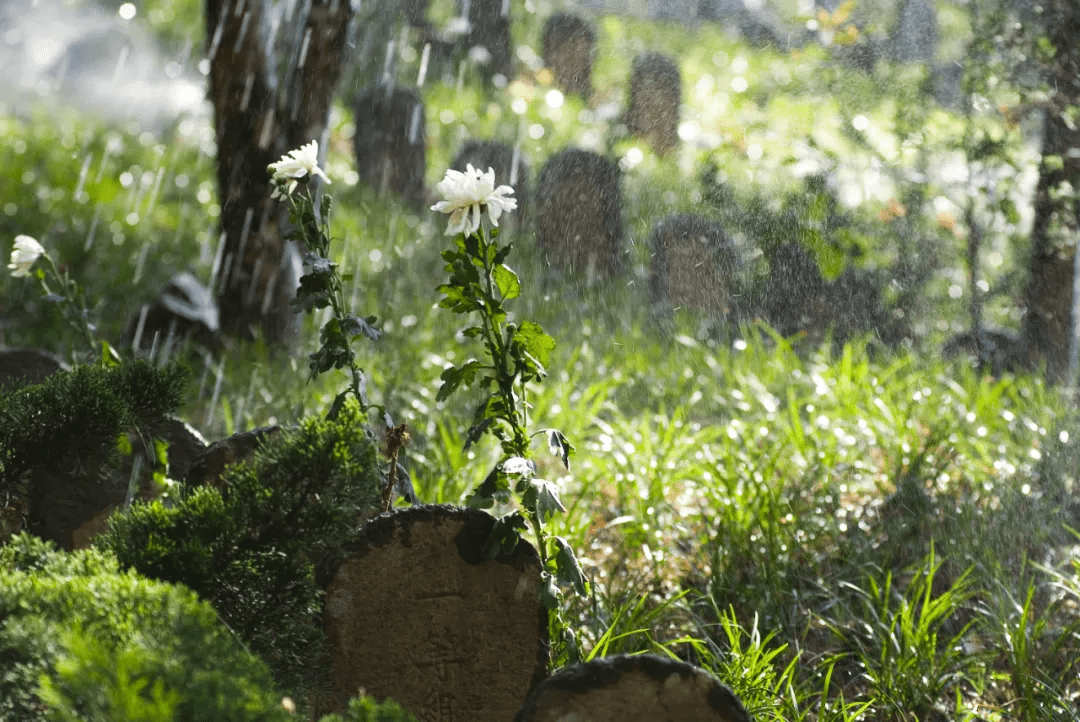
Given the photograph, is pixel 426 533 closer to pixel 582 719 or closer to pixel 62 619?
pixel 582 719

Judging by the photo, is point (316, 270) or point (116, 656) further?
point (316, 270)

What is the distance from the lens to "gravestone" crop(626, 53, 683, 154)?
6.96m

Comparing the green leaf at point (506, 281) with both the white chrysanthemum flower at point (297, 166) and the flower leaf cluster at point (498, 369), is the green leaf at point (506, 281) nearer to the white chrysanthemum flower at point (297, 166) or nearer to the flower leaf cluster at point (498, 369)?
the flower leaf cluster at point (498, 369)

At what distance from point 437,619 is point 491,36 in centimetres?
823

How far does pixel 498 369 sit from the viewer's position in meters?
1.63

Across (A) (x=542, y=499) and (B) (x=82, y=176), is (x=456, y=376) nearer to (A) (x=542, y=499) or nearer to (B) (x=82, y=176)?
(A) (x=542, y=499)

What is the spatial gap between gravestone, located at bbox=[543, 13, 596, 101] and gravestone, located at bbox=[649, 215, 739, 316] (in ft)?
9.23

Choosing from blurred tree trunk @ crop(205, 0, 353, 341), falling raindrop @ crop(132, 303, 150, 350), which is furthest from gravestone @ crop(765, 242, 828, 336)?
falling raindrop @ crop(132, 303, 150, 350)

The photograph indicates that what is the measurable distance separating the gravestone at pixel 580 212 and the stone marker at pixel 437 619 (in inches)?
183

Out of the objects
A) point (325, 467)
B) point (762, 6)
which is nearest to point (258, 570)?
point (325, 467)

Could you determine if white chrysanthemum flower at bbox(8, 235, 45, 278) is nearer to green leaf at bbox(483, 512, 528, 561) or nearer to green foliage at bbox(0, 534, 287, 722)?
green foliage at bbox(0, 534, 287, 722)

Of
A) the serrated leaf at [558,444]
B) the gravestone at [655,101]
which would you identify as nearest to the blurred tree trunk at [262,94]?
the serrated leaf at [558,444]

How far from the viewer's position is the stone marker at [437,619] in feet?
5.07

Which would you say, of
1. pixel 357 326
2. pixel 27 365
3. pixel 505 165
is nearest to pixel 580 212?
pixel 505 165
